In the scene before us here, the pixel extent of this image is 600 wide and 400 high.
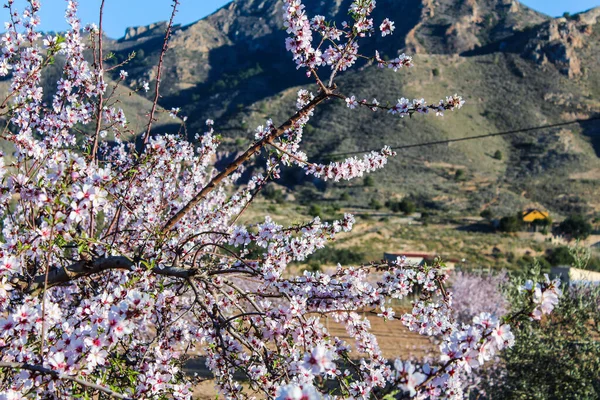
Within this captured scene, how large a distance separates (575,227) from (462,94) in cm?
4025

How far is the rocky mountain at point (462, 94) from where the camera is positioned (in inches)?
2421

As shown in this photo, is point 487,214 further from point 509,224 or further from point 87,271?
point 87,271

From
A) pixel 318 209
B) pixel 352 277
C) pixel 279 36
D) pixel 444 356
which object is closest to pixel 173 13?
pixel 352 277

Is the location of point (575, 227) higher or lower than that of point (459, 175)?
lower

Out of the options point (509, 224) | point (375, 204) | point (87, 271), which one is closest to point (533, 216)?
point (509, 224)

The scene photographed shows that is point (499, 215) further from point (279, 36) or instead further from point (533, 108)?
point (279, 36)

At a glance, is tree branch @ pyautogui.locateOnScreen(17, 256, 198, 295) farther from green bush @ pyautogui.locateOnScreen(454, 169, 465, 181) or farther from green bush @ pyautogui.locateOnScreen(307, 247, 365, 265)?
green bush @ pyautogui.locateOnScreen(454, 169, 465, 181)

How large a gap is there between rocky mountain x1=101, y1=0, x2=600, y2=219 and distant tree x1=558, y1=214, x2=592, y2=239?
636cm

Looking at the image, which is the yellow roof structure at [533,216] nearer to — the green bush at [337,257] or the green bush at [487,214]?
the green bush at [487,214]

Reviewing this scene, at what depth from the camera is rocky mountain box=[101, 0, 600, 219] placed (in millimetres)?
61500

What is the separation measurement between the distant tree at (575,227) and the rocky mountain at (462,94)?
6.36m

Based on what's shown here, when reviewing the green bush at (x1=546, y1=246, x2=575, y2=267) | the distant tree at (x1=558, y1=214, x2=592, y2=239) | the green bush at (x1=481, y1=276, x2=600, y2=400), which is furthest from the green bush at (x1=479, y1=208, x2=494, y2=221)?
the green bush at (x1=481, y1=276, x2=600, y2=400)

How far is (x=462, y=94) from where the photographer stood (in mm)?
83312

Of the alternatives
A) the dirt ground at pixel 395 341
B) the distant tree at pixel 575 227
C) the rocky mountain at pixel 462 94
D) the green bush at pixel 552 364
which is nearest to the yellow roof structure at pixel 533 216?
the distant tree at pixel 575 227
